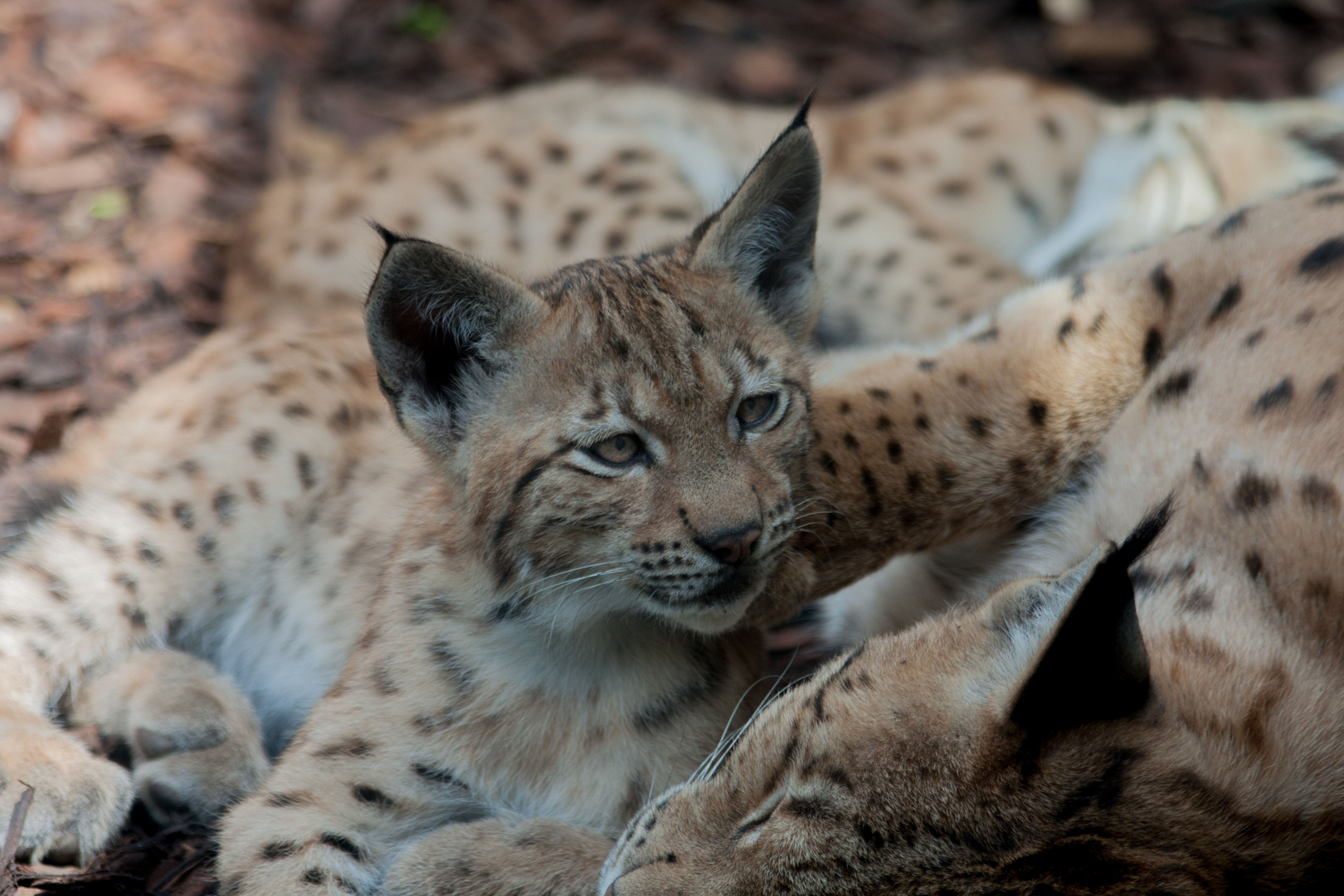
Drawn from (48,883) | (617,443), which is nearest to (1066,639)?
(617,443)

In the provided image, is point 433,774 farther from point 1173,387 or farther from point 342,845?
point 1173,387

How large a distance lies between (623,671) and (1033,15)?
620 cm

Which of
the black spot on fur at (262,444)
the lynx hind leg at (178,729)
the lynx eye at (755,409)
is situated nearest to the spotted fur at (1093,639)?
the lynx eye at (755,409)

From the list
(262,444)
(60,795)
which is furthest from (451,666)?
(262,444)

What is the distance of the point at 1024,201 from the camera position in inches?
255

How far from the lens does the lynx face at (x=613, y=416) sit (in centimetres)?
307

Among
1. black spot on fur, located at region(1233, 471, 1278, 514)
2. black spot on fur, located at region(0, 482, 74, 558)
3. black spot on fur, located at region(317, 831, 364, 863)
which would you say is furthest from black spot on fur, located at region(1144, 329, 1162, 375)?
black spot on fur, located at region(0, 482, 74, 558)

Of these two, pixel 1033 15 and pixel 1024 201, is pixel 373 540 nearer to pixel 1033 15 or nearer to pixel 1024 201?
pixel 1024 201

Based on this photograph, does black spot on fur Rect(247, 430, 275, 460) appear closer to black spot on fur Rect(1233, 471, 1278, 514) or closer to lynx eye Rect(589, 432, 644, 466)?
lynx eye Rect(589, 432, 644, 466)

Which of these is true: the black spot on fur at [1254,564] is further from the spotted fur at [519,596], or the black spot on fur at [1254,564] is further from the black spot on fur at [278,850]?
the black spot on fur at [278,850]

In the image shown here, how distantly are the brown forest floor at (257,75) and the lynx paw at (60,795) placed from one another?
125 centimetres

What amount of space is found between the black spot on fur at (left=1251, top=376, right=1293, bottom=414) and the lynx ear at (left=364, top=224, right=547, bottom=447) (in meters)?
1.72

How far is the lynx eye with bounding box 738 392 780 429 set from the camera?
331 cm

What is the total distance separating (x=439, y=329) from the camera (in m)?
3.30
